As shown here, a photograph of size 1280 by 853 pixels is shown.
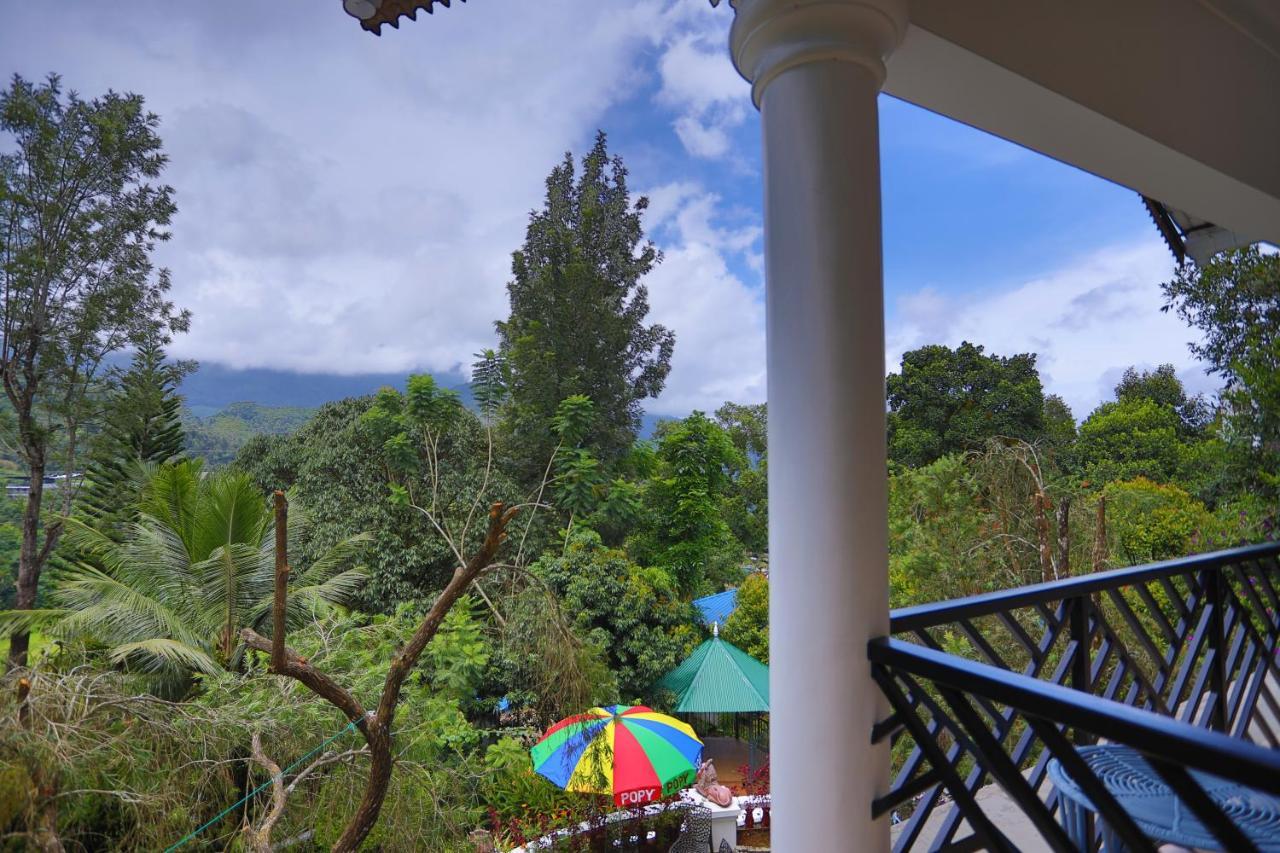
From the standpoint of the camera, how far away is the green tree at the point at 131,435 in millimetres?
9633

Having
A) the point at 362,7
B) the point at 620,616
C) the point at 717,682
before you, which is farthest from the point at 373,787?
the point at 717,682

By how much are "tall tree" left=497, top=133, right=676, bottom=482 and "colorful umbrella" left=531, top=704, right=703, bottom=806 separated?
6695 mm

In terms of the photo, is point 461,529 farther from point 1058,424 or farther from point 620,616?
point 1058,424

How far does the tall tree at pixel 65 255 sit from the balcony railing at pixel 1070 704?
10606 millimetres

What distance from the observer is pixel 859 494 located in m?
0.96

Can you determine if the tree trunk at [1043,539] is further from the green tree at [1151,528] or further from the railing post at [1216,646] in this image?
the railing post at [1216,646]

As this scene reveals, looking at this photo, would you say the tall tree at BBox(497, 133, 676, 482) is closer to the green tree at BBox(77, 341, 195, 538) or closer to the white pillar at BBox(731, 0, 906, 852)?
the green tree at BBox(77, 341, 195, 538)

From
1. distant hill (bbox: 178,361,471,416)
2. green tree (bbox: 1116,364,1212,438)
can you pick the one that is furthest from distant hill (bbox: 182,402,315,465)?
distant hill (bbox: 178,361,471,416)

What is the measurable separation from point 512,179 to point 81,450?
2929 cm

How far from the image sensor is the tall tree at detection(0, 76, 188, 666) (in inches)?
349

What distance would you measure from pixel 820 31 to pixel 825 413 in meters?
0.54

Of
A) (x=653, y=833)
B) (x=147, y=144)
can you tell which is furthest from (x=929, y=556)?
(x=147, y=144)

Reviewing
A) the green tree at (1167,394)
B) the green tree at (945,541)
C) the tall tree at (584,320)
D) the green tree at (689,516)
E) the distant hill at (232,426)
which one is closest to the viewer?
the green tree at (945,541)

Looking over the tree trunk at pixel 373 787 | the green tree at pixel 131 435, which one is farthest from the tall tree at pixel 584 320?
the tree trunk at pixel 373 787
